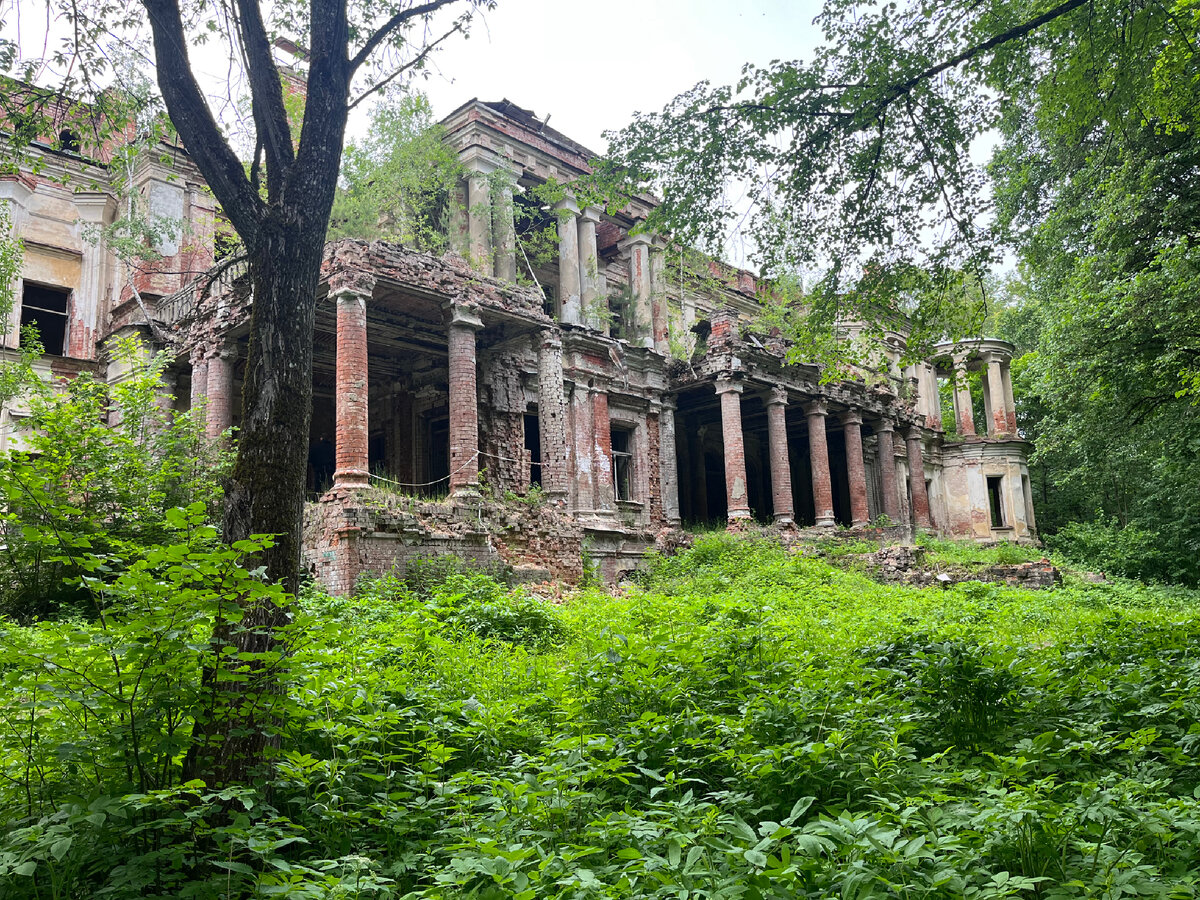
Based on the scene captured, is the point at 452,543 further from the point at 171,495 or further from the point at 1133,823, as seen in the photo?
the point at 1133,823

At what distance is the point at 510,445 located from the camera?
60.3 ft

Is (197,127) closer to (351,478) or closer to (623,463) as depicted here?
(351,478)

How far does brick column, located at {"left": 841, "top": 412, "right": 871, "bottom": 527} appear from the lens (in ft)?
86.5

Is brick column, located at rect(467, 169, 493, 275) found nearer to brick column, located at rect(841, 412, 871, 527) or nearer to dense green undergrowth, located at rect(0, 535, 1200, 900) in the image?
brick column, located at rect(841, 412, 871, 527)

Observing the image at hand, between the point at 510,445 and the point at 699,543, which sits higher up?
the point at 510,445

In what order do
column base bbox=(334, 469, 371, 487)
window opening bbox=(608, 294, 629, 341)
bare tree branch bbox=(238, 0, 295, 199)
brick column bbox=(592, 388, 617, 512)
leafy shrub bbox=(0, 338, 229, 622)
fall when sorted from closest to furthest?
bare tree branch bbox=(238, 0, 295, 199)
leafy shrub bbox=(0, 338, 229, 622)
column base bbox=(334, 469, 371, 487)
brick column bbox=(592, 388, 617, 512)
window opening bbox=(608, 294, 629, 341)

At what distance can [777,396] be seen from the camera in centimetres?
2414

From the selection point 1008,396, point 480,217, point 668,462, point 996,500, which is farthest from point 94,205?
point 996,500

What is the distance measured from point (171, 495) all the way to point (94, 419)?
138cm

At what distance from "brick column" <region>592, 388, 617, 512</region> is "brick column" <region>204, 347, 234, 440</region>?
29.7 ft

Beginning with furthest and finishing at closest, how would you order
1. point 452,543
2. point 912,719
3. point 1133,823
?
point 452,543
point 912,719
point 1133,823

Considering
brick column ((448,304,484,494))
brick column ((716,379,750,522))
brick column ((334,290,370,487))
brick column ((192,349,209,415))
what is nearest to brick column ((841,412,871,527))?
brick column ((716,379,750,522))

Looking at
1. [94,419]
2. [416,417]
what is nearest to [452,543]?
[94,419]

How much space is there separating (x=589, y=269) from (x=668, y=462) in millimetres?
6155
